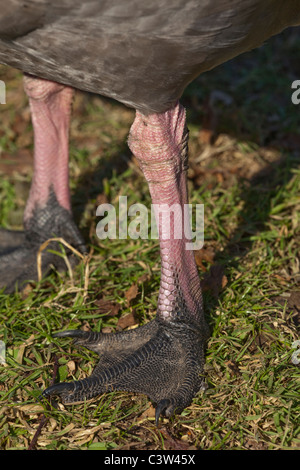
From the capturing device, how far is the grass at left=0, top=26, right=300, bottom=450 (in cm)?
293

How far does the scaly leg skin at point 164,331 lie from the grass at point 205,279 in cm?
8

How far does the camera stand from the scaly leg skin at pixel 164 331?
3.06 m

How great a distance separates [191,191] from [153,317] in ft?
4.15

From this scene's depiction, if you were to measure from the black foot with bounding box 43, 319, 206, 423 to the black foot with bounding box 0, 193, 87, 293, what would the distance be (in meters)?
0.76

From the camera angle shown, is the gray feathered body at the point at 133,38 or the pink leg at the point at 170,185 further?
the pink leg at the point at 170,185

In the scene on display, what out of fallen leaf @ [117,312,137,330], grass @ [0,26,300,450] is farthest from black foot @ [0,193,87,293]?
fallen leaf @ [117,312,137,330]

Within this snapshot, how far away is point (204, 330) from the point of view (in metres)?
3.29

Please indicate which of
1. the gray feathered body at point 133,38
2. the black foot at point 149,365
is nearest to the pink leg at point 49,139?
the gray feathered body at point 133,38

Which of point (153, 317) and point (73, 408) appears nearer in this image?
point (73, 408)

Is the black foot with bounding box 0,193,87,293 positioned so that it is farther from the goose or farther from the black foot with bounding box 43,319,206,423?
the black foot with bounding box 43,319,206,423

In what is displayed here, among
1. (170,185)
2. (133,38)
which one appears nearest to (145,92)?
(133,38)

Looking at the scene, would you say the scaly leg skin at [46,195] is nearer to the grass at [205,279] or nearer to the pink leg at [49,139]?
the pink leg at [49,139]
